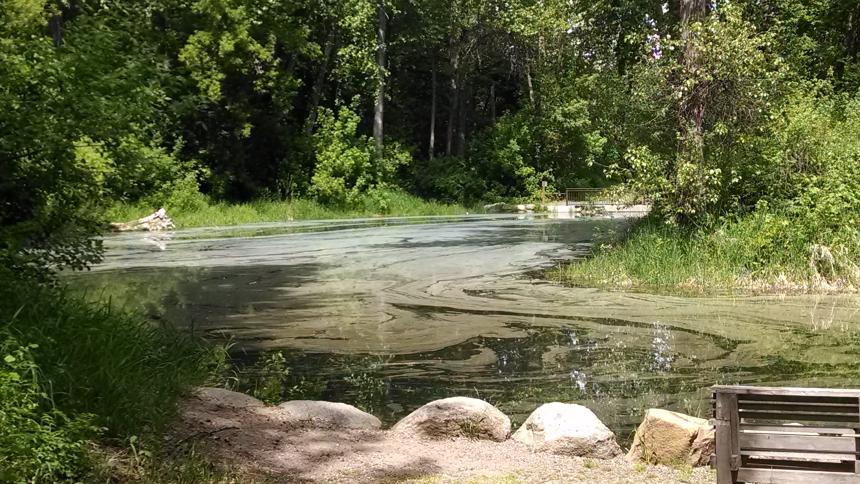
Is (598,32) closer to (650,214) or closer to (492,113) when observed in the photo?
(650,214)

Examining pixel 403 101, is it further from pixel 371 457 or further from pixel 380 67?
pixel 371 457

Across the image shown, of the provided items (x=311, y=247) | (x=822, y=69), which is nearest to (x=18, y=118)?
(x=311, y=247)

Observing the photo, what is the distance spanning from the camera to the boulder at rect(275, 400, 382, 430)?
559 cm

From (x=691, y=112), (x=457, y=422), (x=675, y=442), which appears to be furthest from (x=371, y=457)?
(x=691, y=112)

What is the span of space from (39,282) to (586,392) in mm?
4541

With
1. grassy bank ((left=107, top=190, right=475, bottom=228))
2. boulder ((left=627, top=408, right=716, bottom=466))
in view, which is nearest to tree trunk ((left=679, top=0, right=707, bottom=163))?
boulder ((left=627, top=408, right=716, bottom=466))

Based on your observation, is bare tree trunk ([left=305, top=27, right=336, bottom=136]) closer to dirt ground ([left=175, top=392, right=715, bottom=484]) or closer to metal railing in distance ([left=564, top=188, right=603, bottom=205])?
metal railing in distance ([left=564, top=188, right=603, bottom=205])

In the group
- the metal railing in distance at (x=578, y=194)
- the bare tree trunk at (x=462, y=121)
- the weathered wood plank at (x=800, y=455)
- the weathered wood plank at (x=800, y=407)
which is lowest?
the weathered wood plank at (x=800, y=455)

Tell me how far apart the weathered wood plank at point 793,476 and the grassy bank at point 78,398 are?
2.78 meters

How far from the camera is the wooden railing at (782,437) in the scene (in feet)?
13.3

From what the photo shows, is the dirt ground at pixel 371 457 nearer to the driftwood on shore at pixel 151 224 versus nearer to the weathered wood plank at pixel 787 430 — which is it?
the weathered wood plank at pixel 787 430

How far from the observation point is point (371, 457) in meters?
5.01

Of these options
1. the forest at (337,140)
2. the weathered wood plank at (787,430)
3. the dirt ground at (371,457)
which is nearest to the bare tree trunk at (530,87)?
the forest at (337,140)

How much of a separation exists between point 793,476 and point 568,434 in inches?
59.8
